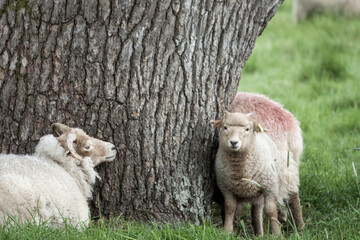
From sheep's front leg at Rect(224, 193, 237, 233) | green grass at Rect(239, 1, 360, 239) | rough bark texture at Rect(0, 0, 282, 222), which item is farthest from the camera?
green grass at Rect(239, 1, 360, 239)

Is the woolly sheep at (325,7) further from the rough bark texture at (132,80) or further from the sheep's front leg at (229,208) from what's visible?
the sheep's front leg at (229,208)

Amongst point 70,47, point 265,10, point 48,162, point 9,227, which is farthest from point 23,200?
point 265,10

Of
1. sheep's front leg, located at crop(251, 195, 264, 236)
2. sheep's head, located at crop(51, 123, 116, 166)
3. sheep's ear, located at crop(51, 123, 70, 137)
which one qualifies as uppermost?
sheep's ear, located at crop(51, 123, 70, 137)

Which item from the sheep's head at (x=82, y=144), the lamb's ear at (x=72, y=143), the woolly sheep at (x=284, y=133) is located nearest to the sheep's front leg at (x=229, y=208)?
the woolly sheep at (x=284, y=133)

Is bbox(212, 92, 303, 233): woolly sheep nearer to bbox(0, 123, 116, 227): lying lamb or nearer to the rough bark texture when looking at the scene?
the rough bark texture

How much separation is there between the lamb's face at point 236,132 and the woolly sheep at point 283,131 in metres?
0.46

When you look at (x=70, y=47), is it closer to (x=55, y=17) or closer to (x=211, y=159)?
(x=55, y=17)

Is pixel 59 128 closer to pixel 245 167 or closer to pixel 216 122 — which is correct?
A: pixel 216 122

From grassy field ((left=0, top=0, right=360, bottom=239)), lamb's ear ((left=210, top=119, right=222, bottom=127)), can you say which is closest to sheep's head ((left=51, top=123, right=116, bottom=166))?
grassy field ((left=0, top=0, right=360, bottom=239))

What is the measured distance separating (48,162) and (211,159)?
124 cm

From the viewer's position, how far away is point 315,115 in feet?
22.3

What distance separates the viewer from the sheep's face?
398cm

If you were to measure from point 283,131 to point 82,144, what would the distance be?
5.53ft

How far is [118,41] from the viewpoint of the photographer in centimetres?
375
